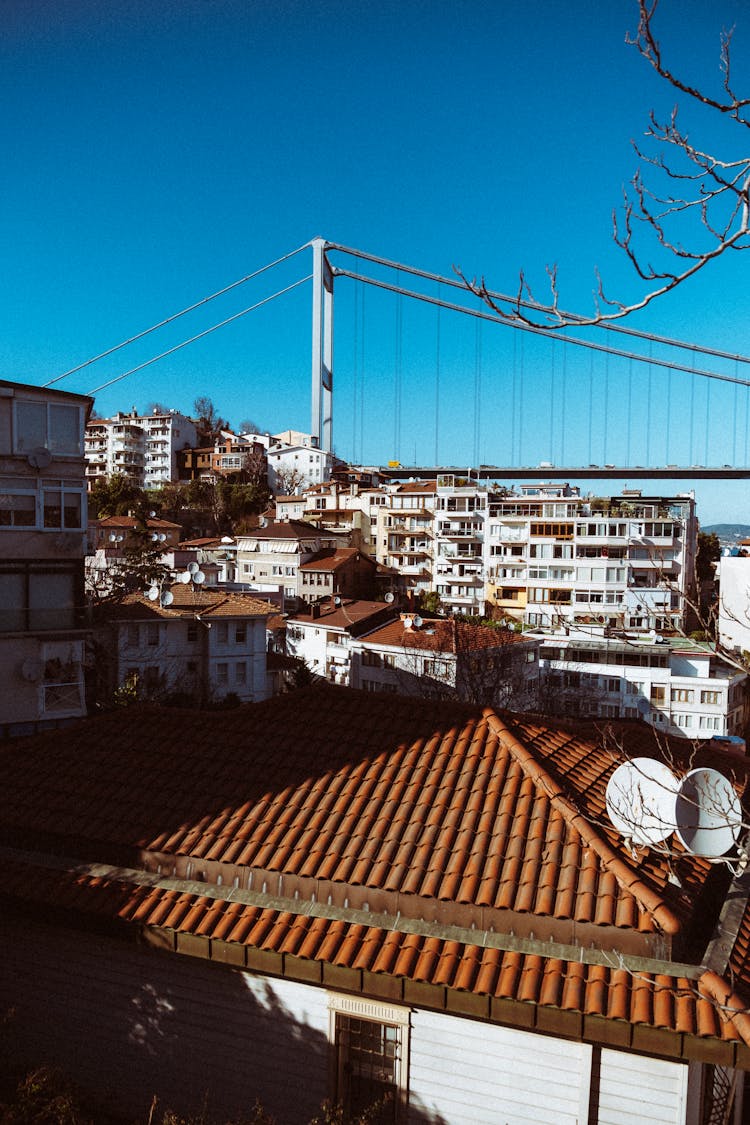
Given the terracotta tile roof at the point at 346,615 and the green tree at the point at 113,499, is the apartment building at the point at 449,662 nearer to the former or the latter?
the terracotta tile roof at the point at 346,615

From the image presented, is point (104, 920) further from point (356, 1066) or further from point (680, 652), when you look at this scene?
point (680, 652)

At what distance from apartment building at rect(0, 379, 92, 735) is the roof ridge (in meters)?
13.8

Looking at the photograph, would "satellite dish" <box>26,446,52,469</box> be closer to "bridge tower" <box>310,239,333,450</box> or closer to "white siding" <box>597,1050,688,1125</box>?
"white siding" <box>597,1050,688,1125</box>

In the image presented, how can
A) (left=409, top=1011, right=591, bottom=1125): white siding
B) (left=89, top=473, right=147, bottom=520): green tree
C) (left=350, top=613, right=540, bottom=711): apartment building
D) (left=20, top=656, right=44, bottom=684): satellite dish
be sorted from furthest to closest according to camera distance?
(left=89, top=473, right=147, bottom=520): green tree < (left=350, top=613, right=540, bottom=711): apartment building < (left=20, top=656, right=44, bottom=684): satellite dish < (left=409, top=1011, right=591, bottom=1125): white siding

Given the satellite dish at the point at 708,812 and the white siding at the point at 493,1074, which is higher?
the satellite dish at the point at 708,812

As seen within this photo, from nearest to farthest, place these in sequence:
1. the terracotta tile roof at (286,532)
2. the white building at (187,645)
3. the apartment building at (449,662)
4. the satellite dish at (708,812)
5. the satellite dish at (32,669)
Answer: the satellite dish at (708,812)
the satellite dish at (32,669)
the white building at (187,645)
the apartment building at (449,662)
the terracotta tile roof at (286,532)

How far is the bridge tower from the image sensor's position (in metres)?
67.0

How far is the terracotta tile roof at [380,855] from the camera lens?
206 inches

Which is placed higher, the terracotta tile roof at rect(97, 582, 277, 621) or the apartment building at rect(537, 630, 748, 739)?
the terracotta tile roof at rect(97, 582, 277, 621)

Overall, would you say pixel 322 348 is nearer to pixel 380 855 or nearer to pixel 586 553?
pixel 586 553

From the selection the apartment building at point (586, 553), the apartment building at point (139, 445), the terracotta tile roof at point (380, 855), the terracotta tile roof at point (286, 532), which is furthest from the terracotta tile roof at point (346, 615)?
the apartment building at point (139, 445)

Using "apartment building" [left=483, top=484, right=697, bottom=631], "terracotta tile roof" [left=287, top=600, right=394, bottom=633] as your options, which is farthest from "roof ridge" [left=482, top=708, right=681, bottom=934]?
"apartment building" [left=483, top=484, right=697, bottom=631]

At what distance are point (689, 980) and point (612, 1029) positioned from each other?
0.61 m

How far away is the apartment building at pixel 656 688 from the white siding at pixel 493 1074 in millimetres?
28475
